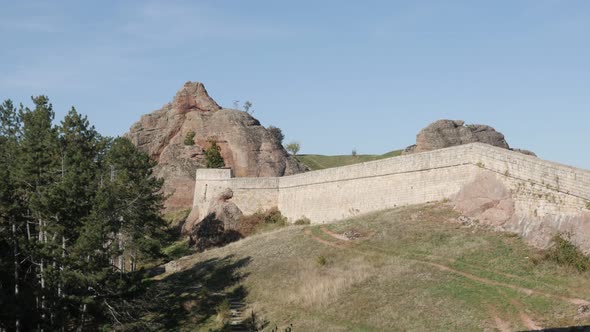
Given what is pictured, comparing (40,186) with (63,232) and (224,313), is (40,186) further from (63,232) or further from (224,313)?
(224,313)

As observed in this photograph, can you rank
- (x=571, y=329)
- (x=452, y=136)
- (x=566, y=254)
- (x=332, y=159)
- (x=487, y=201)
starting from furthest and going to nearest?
1. (x=332, y=159)
2. (x=452, y=136)
3. (x=487, y=201)
4. (x=566, y=254)
5. (x=571, y=329)

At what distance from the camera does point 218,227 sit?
47.5 m

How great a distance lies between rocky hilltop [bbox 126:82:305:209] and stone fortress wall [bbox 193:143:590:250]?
21.2 ft

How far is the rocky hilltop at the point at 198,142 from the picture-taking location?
2296 inches

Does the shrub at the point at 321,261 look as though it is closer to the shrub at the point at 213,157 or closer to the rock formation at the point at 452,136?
the rock formation at the point at 452,136

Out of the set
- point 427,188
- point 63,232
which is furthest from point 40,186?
point 427,188

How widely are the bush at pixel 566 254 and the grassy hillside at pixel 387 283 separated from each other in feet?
0.95

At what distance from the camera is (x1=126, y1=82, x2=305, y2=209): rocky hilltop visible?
5831cm

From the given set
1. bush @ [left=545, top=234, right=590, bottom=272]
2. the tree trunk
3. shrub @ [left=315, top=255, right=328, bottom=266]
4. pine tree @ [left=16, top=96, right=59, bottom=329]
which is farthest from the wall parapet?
the tree trunk

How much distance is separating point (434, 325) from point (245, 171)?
41.3 meters

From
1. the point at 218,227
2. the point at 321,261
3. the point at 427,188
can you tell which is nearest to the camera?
the point at 321,261

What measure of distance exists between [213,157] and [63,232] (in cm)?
3023

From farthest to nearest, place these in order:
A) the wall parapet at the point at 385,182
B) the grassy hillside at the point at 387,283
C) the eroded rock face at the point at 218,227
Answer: the eroded rock face at the point at 218,227 < the wall parapet at the point at 385,182 < the grassy hillside at the point at 387,283

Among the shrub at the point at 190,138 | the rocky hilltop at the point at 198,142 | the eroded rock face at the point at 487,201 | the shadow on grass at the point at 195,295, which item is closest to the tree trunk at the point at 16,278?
the shadow on grass at the point at 195,295
